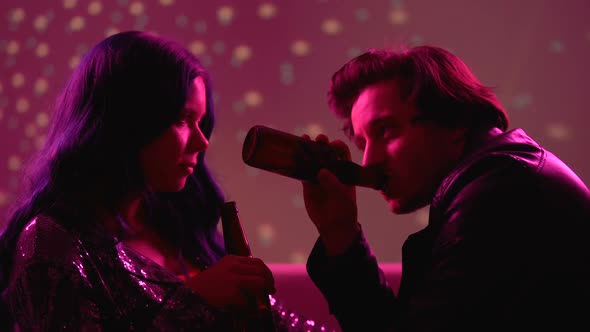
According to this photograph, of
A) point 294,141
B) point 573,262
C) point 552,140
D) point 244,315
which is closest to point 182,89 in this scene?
point 294,141

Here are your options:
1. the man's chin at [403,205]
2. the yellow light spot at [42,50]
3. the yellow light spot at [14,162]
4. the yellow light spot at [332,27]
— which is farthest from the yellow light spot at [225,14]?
the man's chin at [403,205]

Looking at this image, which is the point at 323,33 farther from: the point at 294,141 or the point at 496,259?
the point at 496,259

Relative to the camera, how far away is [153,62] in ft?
2.57

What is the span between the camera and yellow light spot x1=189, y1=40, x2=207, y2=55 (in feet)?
4.95

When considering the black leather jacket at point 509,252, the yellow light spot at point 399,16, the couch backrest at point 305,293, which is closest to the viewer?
the black leather jacket at point 509,252

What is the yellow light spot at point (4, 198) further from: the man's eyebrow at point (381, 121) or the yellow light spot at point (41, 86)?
the man's eyebrow at point (381, 121)

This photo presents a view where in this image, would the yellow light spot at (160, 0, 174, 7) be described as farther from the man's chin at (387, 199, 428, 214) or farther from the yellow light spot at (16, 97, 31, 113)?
the man's chin at (387, 199, 428, 214)

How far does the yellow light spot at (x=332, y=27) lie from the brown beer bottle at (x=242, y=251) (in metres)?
0.92

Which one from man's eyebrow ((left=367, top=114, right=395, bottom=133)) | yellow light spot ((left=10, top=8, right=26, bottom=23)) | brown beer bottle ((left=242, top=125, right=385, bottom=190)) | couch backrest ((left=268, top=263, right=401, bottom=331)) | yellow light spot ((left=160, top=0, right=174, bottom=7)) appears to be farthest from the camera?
yellow light spot ((left=10, top=8, right=26, bottom=23))

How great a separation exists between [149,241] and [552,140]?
1.05 m

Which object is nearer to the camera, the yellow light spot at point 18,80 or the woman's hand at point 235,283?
the woman's hand at point 235,283

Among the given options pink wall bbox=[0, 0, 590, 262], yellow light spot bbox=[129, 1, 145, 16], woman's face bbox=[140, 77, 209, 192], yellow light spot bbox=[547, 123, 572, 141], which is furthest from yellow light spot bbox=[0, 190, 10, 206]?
yellow light spot bbox=[547, 123, 572, 141]

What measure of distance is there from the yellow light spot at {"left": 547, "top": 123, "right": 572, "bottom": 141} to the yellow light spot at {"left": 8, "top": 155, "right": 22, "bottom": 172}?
159 centimetres

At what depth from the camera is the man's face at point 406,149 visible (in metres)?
0.82
